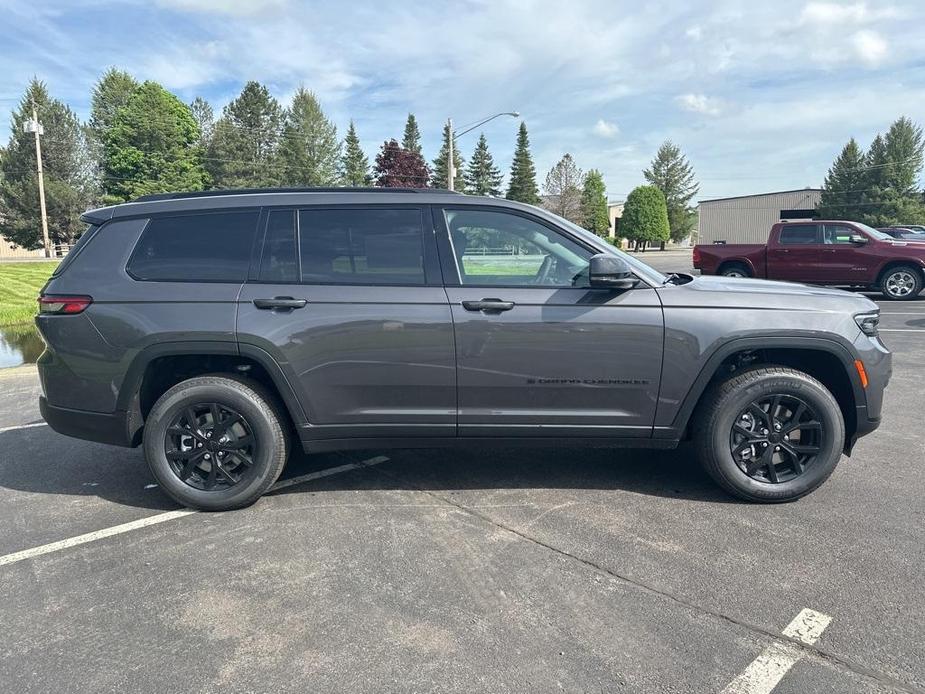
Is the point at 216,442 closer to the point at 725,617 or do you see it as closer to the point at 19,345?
the point at 725,617

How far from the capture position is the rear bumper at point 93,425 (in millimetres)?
3748

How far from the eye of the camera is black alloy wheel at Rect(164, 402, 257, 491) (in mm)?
3742

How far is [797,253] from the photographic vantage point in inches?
580

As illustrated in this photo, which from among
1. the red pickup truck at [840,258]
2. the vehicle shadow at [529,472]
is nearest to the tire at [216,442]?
the vehicle shadow at [529,472]

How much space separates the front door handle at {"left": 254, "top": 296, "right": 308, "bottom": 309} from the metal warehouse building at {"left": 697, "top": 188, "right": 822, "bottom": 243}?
69065 millimetres

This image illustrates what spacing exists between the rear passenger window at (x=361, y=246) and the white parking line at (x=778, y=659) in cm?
245

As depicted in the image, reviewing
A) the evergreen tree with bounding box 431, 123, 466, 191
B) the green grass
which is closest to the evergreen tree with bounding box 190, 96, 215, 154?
the evergreen tree with bounding box 431, 123, 466, 191

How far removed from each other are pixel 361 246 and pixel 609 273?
145 cm

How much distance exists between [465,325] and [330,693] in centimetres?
196

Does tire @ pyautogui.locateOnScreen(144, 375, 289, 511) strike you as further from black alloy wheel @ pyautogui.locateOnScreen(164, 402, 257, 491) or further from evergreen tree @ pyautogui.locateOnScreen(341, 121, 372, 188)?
evergreen tree @ pyautogui.locateOnScreen(341, 121, 372, 188)

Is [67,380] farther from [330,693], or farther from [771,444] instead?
[771,444]

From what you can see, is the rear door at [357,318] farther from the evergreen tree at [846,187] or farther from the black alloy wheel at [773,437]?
the evergreen tree at [846,187]

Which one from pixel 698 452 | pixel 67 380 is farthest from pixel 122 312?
pixel 698 452

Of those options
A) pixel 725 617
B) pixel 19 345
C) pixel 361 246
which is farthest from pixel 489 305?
pixel 19 345
